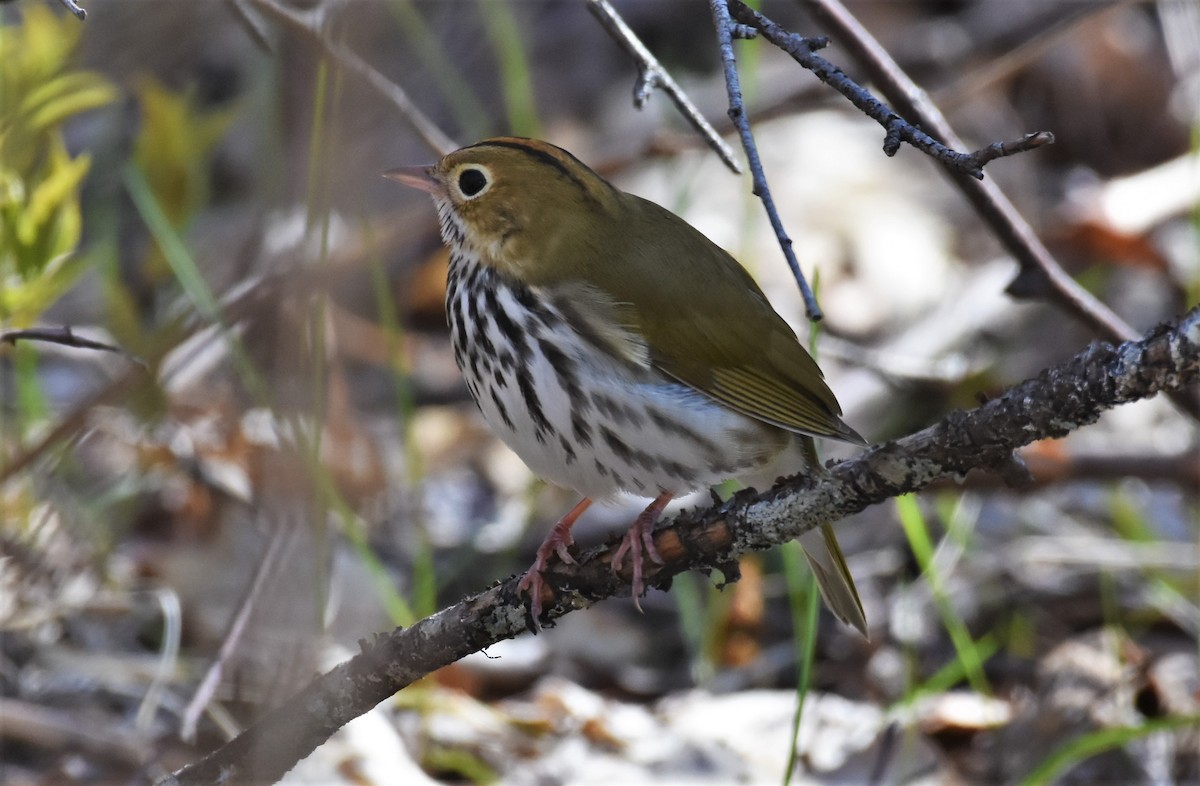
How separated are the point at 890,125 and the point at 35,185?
1925mm

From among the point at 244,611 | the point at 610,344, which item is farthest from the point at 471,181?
the point at 244,611

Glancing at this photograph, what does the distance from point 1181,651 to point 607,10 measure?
2.50 metres

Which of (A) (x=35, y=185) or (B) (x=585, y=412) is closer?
(B) (x=585, y=412)

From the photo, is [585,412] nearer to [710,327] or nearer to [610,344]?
[610,344]

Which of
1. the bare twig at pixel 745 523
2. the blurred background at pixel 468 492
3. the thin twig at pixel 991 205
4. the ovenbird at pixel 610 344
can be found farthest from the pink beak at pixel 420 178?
the bare twig at pixel 745 523

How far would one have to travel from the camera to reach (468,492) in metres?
4.58

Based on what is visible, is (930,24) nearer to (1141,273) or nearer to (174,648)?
(1141,273)

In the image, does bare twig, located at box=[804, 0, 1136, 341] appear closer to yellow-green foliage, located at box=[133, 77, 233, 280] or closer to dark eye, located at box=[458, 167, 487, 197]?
dark eye, located at box=[458, 167, 487, 197]

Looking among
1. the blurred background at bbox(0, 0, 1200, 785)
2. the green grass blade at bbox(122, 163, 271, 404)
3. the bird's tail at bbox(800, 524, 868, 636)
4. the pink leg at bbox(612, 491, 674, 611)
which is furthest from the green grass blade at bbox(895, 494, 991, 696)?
the green grass blade at bbox(122, 163, 271, 404)

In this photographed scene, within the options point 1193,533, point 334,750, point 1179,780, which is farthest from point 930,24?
point 334,750

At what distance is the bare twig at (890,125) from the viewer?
1.42m

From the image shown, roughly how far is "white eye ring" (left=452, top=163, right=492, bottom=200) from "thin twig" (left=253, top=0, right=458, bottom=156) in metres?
0.14

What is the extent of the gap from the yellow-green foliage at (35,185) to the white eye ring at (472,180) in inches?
27.3

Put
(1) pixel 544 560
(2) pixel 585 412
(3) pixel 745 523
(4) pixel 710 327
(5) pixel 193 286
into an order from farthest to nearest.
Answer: (5) pixel 193 286
(4) pixel 710 327
(2) pixel 585 412
(1) pixel 544 560
(3) pixel 745 523
